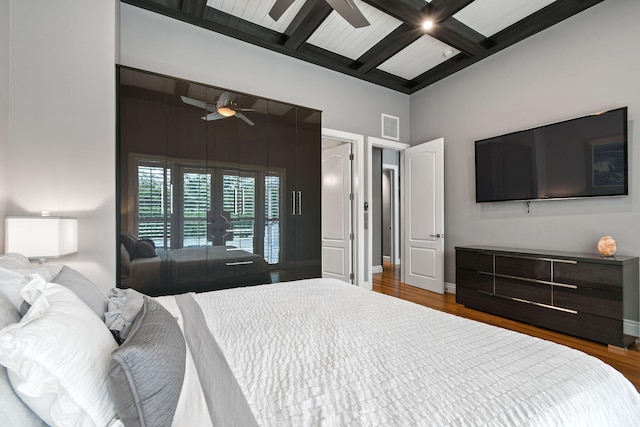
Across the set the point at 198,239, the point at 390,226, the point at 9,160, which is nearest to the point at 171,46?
the point at 9,160

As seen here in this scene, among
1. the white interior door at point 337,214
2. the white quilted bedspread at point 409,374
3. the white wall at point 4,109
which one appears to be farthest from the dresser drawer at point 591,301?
the white wall at point 4,109

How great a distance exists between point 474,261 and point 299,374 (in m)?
3.21

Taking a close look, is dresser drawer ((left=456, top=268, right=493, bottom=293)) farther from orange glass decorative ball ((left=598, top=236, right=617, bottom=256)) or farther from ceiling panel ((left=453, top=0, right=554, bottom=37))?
ceiling panel ((left=453, top=0, right=554, bottom=37))

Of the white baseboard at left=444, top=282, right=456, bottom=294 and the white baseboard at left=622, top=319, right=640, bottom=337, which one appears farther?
the white baseboard at left=444, top=282, right=456, bottom=294

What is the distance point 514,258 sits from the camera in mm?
3074

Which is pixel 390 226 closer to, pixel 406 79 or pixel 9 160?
pixel 406 79

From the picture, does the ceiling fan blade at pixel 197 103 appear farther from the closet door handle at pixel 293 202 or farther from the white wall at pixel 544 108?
the white wall at pixel 544 108

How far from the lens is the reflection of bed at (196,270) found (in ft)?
7.86

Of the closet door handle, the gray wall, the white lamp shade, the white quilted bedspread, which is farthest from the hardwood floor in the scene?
the white lamp shade

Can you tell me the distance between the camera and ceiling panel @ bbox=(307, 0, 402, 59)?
3113 millimetres

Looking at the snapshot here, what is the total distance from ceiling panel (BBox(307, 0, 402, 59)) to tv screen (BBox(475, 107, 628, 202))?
1.91 meters

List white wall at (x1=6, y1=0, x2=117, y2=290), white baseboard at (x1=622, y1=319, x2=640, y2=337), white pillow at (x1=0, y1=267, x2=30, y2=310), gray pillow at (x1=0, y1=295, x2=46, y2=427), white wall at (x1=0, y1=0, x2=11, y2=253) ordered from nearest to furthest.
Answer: gray pillow at (x1=0, y1=295, x2=46, y2=427), white pillow at (x1=0, y1=267, x2=30, y2=310), white wall at (x1=0, y1=0, x2=11, y2=253), white wall at (x1=6, y1=0, x2=117, y2=290), white baseboard at (x1=622, y1=319, x2=640, y2=337)

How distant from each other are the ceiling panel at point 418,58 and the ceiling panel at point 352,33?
48 cm

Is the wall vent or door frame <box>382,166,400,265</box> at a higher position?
the wall vent
